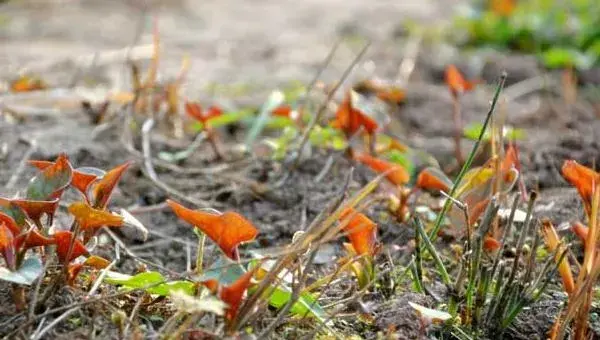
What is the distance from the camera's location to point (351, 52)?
479cm

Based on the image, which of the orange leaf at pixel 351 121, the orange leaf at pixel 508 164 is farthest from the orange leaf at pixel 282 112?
the orange leaf at pixel 508 164

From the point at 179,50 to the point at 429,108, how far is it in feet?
5.11

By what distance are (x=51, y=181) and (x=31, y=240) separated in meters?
0.16

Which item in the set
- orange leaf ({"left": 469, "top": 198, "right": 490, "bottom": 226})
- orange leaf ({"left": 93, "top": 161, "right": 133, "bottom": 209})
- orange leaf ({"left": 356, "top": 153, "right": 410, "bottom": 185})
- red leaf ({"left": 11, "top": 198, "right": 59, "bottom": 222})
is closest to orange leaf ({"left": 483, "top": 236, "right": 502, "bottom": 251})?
orange leaf ({"left": 469, "top": 198, "right": 490, "bottom": 226})

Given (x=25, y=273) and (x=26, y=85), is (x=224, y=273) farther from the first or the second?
(x=26, y=85)

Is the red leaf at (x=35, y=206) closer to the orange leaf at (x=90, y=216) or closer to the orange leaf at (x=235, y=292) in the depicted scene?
the orange leaf at (x=90, y=216)

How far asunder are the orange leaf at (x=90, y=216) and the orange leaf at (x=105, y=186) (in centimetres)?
9

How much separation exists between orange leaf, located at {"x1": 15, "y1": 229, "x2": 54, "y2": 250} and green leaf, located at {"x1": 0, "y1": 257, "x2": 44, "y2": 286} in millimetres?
23

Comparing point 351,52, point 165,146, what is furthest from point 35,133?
point 351,52

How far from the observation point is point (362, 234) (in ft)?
5.22

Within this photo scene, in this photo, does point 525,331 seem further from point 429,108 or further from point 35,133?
point 429,108

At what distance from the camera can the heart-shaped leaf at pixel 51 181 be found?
1527 mm

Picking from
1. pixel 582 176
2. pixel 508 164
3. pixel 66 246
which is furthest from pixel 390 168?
pixel 66 246

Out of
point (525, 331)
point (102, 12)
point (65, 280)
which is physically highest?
point (65, 280)
